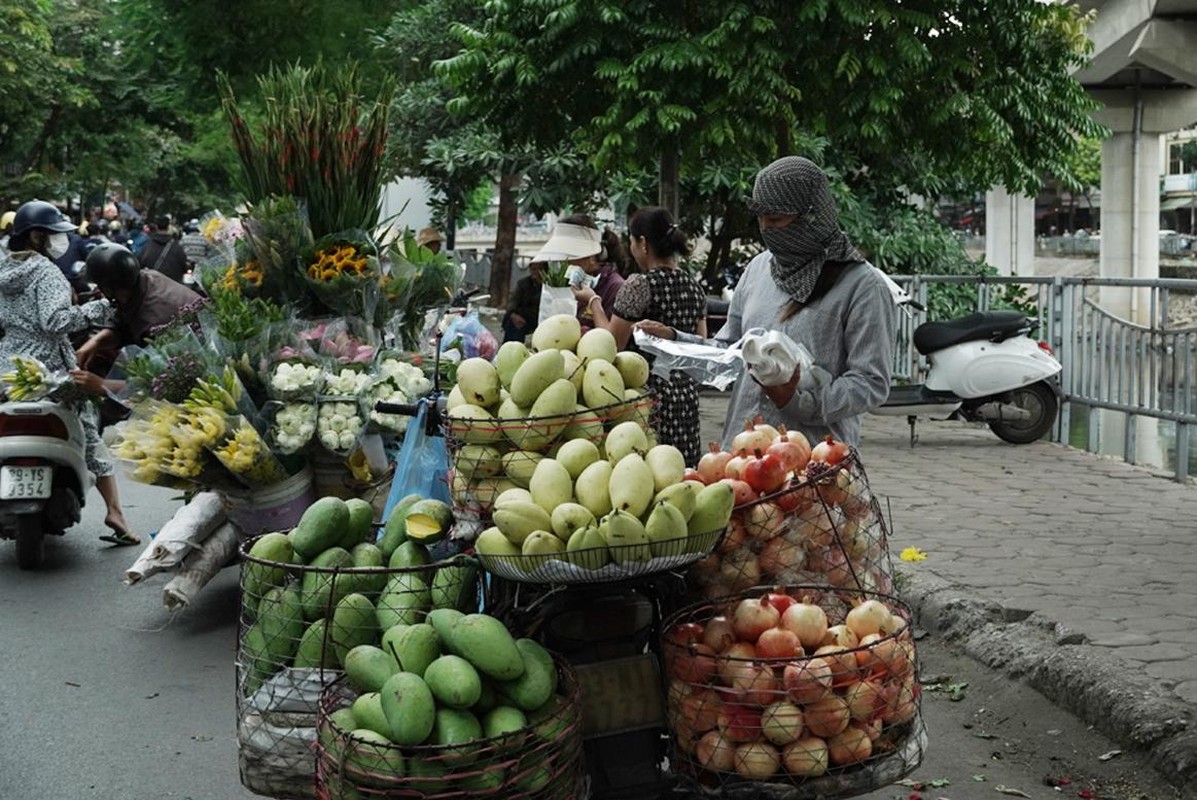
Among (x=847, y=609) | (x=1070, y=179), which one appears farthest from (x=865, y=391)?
(x=1070, y=179)

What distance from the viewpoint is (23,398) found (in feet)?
26.8

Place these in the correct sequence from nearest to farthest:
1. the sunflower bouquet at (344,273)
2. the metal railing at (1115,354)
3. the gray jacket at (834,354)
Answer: the gray jacket at (834,354)
the sunflower bouquet at (344,273)
the metal railing at (1115,354)

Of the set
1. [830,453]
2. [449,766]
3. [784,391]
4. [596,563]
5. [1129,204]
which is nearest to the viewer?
[449,766]

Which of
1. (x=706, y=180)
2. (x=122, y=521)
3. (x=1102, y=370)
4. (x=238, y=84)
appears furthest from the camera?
(x=238, y=84)

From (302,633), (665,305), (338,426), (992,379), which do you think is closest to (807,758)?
(302,633)

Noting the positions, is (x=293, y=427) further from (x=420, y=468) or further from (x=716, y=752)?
(x=716, y=752)

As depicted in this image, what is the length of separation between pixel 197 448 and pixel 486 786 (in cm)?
357

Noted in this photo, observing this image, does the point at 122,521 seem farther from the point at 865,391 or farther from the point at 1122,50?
the point at 1122,50

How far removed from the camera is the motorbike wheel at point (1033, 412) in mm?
11688

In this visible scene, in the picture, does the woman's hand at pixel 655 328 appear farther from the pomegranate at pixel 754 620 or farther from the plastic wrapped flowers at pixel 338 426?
the plastic wrapped flowers at pixel 338 426

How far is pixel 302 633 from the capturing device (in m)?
3.72

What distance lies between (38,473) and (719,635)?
5.52m

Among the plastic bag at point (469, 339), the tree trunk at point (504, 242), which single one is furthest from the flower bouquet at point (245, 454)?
the tree trunk at point (504, 242)

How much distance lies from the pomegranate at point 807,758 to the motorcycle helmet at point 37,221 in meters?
6.78
